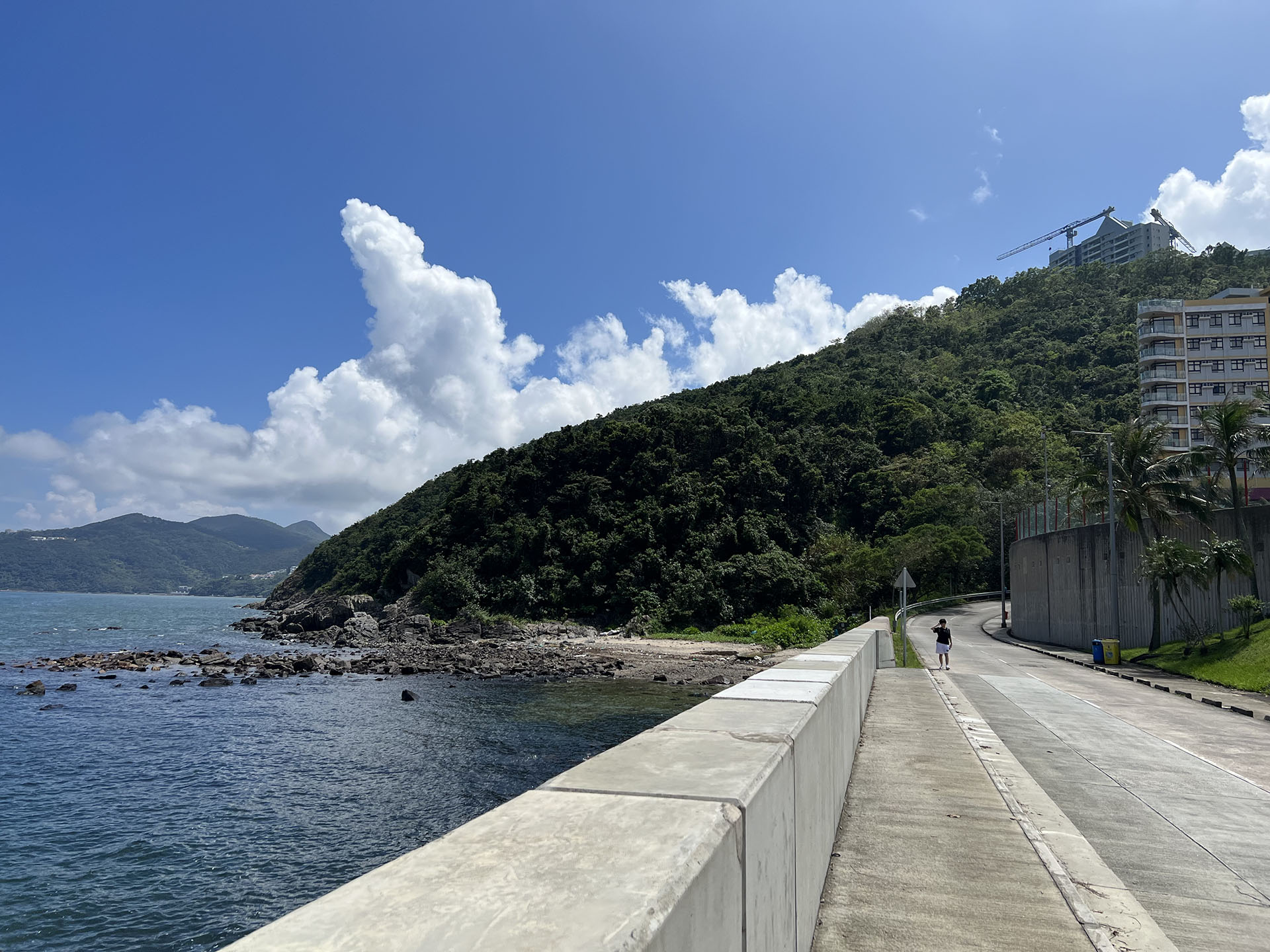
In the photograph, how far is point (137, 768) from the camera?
2031 cm

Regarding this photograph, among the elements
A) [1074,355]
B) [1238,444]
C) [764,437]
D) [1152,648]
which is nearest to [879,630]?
[1152,648]

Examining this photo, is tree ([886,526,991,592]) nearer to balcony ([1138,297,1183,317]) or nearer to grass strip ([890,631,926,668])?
grass strip ([890,631,926,668])

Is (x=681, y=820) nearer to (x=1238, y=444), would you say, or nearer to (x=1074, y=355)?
(x=1238, y=444)

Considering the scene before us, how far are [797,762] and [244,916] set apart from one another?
461 inches

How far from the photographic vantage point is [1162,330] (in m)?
76.9

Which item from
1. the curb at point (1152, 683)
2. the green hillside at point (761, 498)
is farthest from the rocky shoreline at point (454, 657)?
the curb at point (1152, 683)

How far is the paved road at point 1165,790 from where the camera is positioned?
5449 mm

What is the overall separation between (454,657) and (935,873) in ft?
140

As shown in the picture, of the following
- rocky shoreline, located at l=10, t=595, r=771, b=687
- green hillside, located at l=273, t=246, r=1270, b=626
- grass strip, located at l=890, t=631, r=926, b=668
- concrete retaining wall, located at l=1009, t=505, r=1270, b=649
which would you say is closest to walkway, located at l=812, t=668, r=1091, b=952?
grass strip, located at l=890, t=631, r=926, b=668

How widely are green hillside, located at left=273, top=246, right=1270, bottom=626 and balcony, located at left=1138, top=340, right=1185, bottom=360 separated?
6.64 m

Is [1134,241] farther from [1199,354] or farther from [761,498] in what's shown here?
[761,498]

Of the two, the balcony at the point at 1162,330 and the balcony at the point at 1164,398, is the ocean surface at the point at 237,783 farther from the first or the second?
the balcony at the point at 1162,330

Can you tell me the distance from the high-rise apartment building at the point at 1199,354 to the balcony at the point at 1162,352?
0.06 m

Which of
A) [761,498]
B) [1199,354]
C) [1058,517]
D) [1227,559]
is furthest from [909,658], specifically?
[1199,354]
